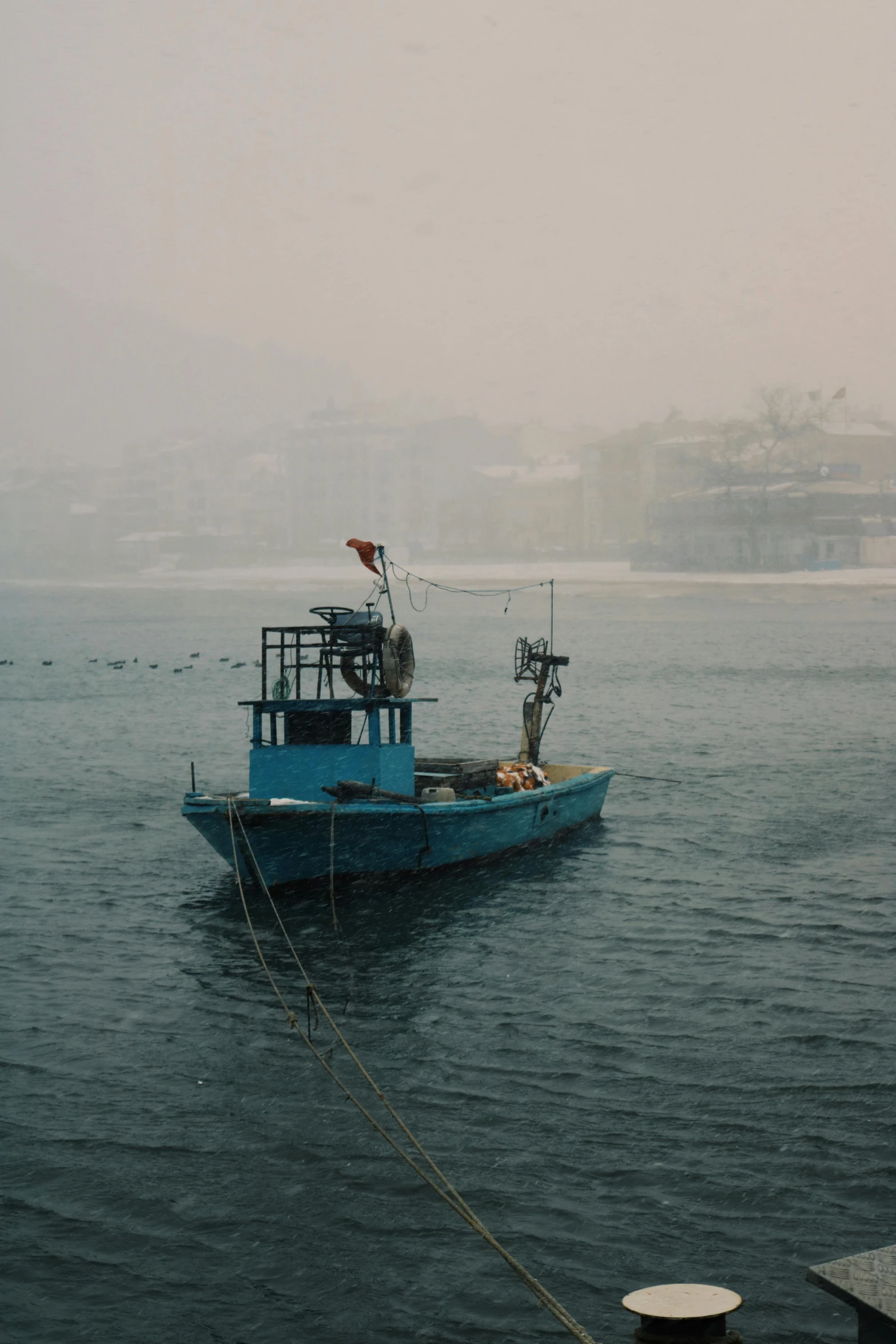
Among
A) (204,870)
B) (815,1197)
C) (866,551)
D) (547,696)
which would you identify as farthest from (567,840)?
(866,551)

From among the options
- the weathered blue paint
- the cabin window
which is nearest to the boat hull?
the weathered blue paint

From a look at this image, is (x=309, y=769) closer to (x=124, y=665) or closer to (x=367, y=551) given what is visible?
(x=367, y=551)

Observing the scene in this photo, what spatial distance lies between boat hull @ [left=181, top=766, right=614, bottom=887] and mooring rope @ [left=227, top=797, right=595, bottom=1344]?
238mm

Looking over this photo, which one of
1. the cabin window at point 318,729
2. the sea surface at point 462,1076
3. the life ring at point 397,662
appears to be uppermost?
the life ring at point 397,662

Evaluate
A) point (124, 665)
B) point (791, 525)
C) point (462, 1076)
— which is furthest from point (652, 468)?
point (462, 1076)

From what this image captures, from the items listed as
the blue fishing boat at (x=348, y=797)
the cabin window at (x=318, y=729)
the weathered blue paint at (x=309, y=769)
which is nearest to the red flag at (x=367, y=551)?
the blue fishing boat at (x=348, y=797)

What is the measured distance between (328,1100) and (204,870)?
13.7 metres

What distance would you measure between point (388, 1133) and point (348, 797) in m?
10.8

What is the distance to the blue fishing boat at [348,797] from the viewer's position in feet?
80.5

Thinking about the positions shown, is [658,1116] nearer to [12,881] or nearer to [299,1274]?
[299,1274]

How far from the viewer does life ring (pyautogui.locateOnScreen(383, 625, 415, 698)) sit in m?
26.4

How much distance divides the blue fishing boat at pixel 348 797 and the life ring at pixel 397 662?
0.03m

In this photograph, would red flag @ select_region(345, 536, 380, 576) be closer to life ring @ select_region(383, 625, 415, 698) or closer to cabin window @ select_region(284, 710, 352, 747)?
life ring @ select_region(383, 625, 415, 698)

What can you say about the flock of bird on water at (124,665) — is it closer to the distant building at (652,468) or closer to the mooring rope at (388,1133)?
the mooring rope at (388,1133)
